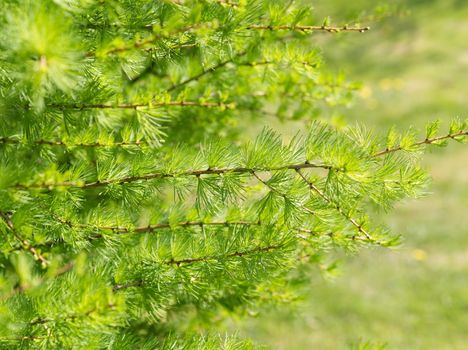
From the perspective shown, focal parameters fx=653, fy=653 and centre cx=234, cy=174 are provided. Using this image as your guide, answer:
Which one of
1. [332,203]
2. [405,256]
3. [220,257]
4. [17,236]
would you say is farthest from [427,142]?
[405,256]

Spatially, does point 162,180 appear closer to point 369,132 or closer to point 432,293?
point 369,132

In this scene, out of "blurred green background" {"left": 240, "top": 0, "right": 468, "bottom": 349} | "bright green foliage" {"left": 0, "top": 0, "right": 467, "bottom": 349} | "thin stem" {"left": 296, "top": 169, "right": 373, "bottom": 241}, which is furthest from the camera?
"blurred green background" {"left": 240, "top": 0, "right": 468, "bottom": 349}

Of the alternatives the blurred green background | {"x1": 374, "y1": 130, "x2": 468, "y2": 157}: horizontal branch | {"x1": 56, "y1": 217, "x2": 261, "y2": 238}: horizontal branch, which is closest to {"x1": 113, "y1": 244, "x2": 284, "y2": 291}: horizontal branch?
{"x1": 56, "y1": 217, "x2": 261, "y2": 238}: horizontal branch

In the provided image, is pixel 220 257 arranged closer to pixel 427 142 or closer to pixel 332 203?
pixel 332 203

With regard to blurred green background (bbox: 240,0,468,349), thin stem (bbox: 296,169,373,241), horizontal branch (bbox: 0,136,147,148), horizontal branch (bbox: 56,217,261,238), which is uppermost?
horizontal branch (bbox: 0,136,147,148)

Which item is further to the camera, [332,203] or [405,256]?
[405,256]

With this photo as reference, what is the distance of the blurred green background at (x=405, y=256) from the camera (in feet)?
19.2

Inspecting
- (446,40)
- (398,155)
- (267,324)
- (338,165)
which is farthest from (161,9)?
(446,40)

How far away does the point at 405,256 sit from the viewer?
761 cm

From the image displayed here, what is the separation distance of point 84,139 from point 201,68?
3.23ft

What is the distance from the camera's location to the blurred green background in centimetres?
584

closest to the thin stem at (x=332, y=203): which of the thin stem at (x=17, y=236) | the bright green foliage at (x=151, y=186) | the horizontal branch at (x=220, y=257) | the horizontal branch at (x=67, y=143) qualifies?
the bright green foliage at (x=151, y=186)

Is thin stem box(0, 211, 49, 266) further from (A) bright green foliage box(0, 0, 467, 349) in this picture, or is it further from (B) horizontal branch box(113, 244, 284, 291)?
(B) horizontal branch box(113, 244, 284, 291)

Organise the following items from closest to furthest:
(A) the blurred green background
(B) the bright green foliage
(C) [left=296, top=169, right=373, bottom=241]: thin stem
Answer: (B) the bright green foliage < (C) [left=296, top=169, right=373, bottom=241]: thin stem < (A) the blurred green background
